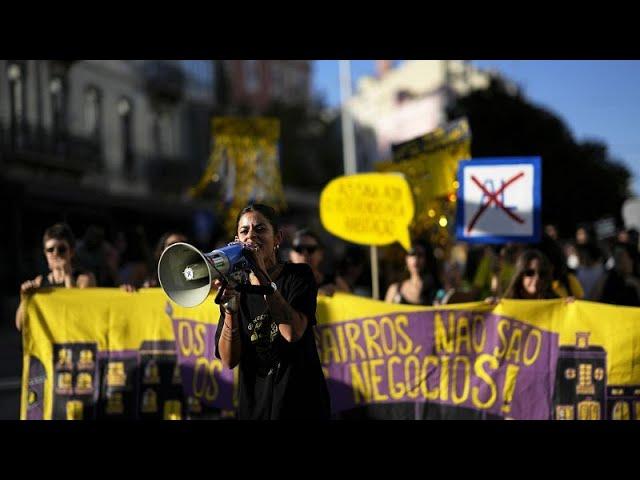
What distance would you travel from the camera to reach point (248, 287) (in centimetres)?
292

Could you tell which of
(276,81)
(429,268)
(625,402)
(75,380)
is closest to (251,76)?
(276,81)

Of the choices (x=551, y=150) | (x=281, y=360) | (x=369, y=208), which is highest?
(x=551, y=150)

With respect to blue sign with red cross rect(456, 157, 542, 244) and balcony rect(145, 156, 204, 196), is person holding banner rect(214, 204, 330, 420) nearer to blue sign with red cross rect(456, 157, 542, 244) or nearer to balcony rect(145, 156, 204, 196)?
blue sign with red cross rect(456, 157, 542, 244)

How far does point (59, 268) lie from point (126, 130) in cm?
2267

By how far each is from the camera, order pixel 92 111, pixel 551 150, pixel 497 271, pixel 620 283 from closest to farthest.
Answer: pixel 620 283
pixel 497 271
pixel 92 111
pixel 551 150

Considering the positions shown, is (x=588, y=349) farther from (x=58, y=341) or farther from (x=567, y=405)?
(x=58, y=341)

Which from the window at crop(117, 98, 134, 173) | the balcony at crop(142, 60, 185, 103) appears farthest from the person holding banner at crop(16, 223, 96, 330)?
the balcony at crop(142, 60, 185, 103)

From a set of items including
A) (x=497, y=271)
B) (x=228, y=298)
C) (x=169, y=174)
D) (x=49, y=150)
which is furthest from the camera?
(x=169, y=174)

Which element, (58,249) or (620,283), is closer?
(58,249)

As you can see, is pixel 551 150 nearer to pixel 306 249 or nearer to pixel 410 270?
pixel 410 270

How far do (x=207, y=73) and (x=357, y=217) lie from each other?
1095 inches

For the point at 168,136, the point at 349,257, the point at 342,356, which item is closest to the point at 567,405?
the point at 342,356

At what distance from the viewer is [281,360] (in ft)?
10.5
